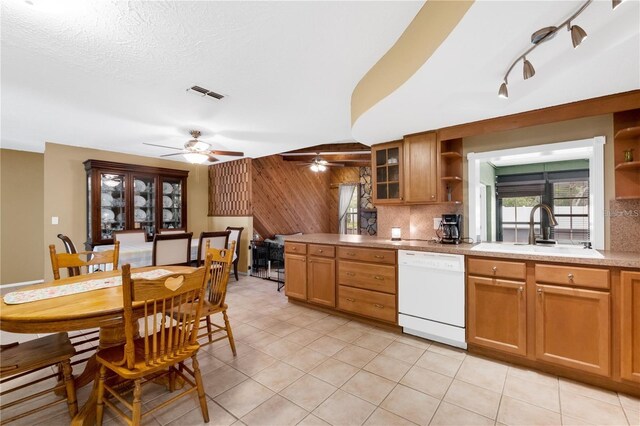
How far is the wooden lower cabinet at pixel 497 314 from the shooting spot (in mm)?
2211

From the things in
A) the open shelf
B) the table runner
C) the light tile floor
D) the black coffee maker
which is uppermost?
the open shelf

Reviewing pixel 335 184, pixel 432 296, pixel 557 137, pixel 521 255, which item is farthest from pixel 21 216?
pixel 557 137

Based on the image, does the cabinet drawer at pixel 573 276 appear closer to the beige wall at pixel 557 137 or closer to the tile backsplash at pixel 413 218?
the beige wall at pixel 557 137

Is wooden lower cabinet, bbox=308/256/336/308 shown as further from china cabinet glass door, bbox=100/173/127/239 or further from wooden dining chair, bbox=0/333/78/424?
china cabinet glass door, bbox=100/173/127/239

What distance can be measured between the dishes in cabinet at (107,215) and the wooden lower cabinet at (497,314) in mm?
5449

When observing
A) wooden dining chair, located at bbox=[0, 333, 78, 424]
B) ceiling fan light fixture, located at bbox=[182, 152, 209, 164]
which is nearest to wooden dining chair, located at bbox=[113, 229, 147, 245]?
ceiling fan light fixture, located at bbox=[182, 152, 209, 164]

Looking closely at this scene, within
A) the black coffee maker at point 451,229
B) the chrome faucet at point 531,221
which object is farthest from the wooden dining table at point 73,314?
the chrome faucet at point 531,221

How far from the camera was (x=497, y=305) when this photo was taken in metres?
2.32

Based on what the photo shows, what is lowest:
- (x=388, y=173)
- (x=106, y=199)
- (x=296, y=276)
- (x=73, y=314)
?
(x=296, y=276)

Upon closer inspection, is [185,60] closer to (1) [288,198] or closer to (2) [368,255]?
(2) [368,255]

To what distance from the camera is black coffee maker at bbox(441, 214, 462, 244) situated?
2.91 meters

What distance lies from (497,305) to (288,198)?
534 cm

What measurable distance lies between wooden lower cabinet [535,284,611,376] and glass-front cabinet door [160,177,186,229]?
5.75 meters

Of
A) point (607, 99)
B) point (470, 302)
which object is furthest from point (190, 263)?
point (607, 99)
